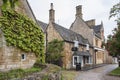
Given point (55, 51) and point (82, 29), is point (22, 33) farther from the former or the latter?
point (82, 29)

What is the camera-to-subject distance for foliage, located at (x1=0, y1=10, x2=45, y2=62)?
11820 mm

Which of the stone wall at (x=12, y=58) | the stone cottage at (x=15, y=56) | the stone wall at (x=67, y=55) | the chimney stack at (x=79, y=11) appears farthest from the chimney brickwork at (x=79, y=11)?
the stone wall at (x=12, y=58)

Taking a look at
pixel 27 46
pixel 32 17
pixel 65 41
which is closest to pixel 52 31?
pixel 65 41

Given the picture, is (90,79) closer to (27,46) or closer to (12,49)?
(27,46)

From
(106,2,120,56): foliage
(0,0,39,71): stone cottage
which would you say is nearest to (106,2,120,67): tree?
(106,2,120,56): foliage

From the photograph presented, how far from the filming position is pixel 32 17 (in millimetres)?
15320

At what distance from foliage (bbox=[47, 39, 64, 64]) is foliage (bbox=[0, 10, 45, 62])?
8.85 metres

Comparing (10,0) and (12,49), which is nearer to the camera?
(10,0)

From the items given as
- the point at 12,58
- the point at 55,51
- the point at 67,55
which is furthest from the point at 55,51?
the point at 12,58

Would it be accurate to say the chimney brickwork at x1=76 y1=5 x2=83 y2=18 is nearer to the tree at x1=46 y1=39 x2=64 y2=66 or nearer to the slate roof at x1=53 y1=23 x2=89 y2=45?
the slate roof at x1=53 y1=23 x2=89 y2=45

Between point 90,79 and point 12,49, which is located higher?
point 12,49

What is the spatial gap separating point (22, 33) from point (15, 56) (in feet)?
6.34

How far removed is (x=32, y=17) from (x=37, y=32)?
146 cm

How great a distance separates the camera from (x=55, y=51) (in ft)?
82.0
